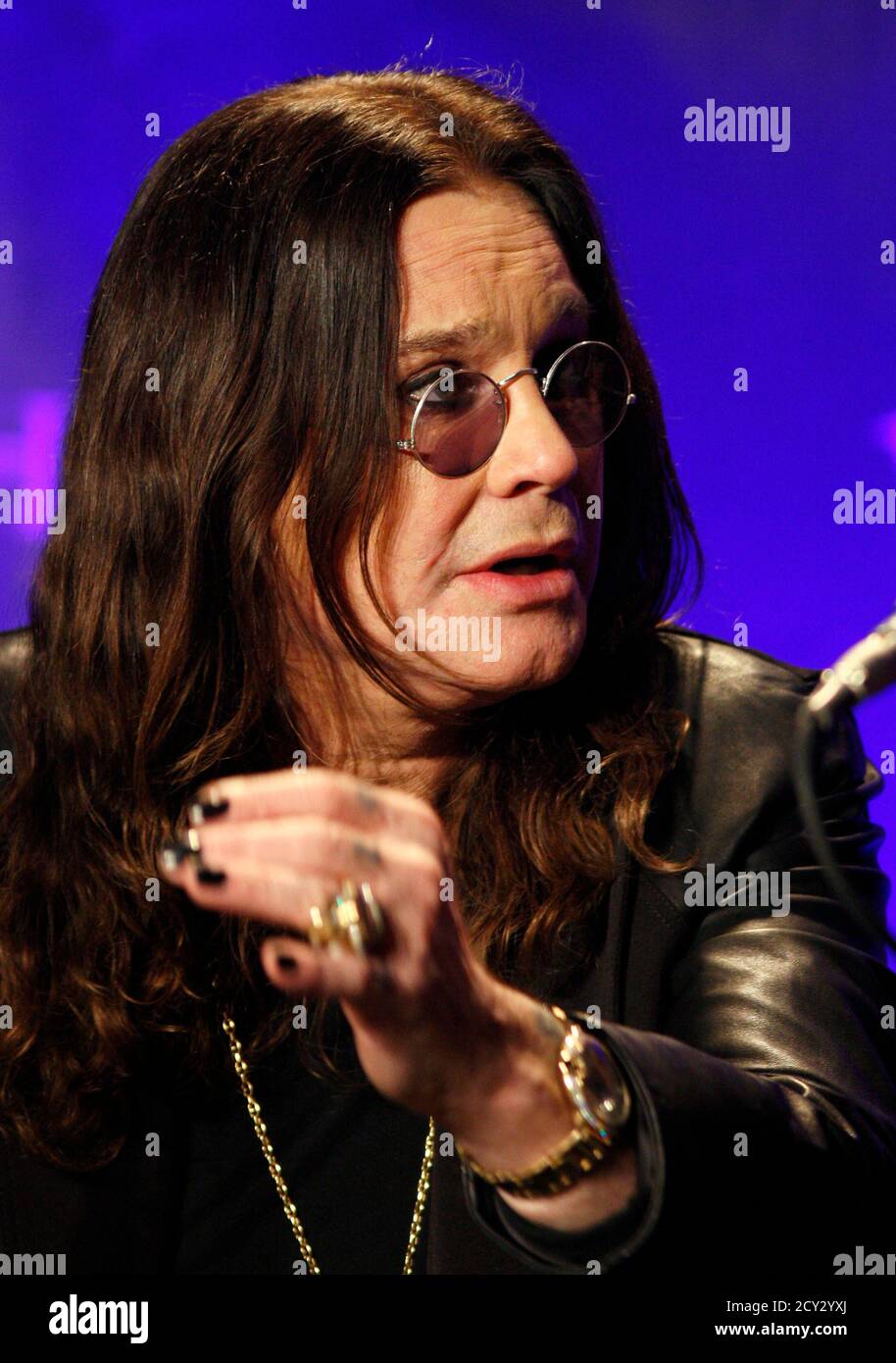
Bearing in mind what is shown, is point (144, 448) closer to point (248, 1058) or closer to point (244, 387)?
point (244, 387)

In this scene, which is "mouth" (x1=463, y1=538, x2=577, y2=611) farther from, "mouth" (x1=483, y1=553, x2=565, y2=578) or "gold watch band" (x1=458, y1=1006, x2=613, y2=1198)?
"gold watch band" (x1=458, y1=1006, x2=613, y2=1198)

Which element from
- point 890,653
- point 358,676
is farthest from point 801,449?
point 890,653

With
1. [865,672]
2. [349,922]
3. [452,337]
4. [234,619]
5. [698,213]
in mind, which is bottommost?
[349,922]

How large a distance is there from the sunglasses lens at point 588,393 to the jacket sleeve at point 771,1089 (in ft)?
1.57

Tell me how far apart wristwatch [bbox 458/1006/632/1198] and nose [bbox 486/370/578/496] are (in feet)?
2.22

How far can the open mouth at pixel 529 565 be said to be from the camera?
1603mm

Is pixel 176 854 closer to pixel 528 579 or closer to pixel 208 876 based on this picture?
pixel 208 876

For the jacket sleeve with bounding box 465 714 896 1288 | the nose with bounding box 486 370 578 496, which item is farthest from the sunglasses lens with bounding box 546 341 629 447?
the jacket sleeve with bounding box 465 714 896 1288

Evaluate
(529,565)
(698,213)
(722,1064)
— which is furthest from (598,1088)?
(698,213)

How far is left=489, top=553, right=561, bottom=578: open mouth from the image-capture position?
160cm

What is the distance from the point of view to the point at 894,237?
2.48m

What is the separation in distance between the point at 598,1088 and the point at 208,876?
0.35m

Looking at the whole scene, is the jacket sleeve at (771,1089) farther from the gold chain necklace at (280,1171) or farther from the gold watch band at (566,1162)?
the gold chain necklace at (280,1171)

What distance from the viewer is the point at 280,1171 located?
1.67 m
